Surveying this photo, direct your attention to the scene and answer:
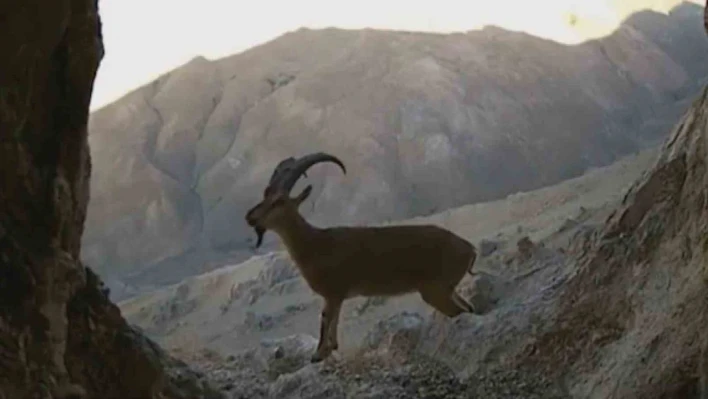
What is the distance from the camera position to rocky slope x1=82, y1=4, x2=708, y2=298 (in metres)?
14.5

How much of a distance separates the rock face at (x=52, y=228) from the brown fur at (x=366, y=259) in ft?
10.1

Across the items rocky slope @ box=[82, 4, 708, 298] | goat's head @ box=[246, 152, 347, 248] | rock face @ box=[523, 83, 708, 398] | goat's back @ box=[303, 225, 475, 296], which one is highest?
rocky slope @ box=[82, 4, 708, 298]

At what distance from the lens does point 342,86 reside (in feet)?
50.9

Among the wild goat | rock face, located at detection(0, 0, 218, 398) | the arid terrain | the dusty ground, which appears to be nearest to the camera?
rock face, located at detection(0, 0, 218, 398)

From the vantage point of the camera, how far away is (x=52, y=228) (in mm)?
2961

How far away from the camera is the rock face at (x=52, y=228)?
276 centimetres

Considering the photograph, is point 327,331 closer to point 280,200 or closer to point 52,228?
point 280,200

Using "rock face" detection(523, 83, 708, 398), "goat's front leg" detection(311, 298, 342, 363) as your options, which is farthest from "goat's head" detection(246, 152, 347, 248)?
"rock face" detection(523, 83, 708, 398)

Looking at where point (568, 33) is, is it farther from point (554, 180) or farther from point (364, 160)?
point (364, 160)

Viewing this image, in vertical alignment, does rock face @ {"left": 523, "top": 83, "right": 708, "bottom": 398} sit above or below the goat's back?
below

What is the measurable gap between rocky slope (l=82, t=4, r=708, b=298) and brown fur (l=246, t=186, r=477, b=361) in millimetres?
7280

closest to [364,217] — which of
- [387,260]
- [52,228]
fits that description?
[387,260]

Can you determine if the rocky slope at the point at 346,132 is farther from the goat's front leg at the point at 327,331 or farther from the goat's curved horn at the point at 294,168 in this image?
the goat's front leg at the point at 327,331

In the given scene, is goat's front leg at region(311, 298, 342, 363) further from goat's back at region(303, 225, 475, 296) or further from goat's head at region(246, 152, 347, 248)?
goat's head at region(246, 152, 347, 248)
